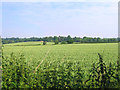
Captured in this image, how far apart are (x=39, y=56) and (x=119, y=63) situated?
2.32 meters

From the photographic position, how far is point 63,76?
429 centimetres

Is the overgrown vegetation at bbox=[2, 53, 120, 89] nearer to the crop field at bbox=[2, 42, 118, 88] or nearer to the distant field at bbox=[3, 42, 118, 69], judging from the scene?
the crop field at bbox=[2, 42, 118, 88]

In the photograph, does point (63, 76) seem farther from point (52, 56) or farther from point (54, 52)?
point (54, 52)

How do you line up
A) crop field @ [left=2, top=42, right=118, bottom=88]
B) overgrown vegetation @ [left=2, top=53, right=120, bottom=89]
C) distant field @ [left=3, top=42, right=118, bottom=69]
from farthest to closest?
distant field @ [left=3, top=42, right=118, bottom=69] → crop field @ [left=2, top=42, right=118, bottom=88] → overgrown vegetation @ [left=2, top=53, right=120, bottom=89]

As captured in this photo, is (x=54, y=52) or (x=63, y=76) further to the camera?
(x=54, y=52)

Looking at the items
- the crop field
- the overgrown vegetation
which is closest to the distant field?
the crop field

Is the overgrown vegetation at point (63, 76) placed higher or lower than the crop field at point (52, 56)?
lower

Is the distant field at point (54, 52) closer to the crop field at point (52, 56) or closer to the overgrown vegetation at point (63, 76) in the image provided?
the crop field at point (52, 56)

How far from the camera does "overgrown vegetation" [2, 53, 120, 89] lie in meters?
4.26

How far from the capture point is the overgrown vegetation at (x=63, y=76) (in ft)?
14.0

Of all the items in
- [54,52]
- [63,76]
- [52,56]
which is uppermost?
[54,52]

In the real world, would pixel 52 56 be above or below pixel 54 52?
below

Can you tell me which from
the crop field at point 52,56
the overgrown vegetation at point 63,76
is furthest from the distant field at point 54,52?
the overgrown vegetation at point 63,76

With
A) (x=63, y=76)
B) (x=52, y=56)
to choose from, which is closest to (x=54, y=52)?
(x=52, y=56)
